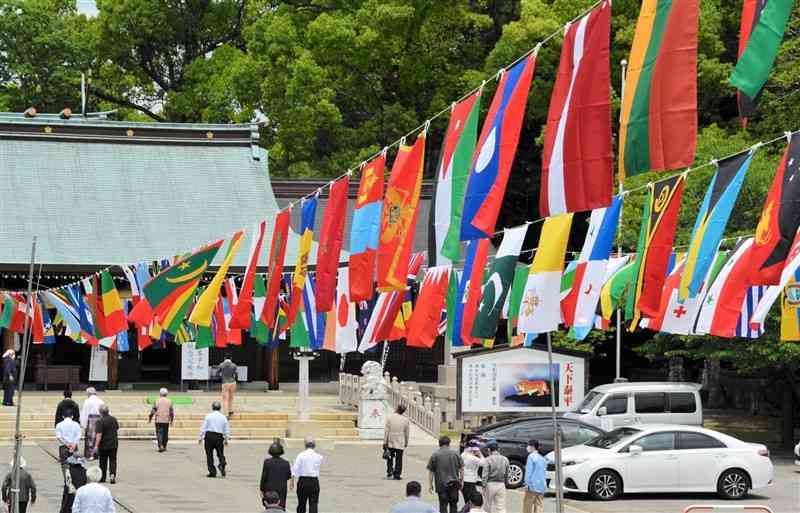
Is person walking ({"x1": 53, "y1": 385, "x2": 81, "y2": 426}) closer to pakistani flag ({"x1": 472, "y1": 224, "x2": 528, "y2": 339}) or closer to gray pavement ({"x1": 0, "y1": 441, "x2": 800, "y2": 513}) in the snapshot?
gray pavement ({"x1": 0, "y1": 441, "x2": 800, "y2": 513})

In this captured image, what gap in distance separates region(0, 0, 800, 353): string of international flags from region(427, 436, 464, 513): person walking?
1.82 meters

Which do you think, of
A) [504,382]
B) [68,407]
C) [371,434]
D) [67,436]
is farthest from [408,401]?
[67,436]

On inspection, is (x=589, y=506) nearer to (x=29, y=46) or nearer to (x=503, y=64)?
(x=503, y=64)

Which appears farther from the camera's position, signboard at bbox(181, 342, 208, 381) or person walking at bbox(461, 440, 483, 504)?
signboard at bbox(181, 342, 208, 381)

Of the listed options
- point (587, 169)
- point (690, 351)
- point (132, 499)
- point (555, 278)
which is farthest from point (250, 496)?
point (690, 351)

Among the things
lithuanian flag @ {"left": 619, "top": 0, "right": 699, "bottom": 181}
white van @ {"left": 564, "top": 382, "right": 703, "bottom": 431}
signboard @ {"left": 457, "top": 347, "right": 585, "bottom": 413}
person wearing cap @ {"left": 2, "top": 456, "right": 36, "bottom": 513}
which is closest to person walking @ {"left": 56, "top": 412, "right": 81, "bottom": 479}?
person wearing cap @ {"left": 2, "top": 456, "right": 36, "bottom": 513}

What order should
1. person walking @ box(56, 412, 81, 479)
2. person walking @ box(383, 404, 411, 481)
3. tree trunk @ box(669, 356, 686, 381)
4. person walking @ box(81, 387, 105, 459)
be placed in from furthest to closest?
tree trunk @ box(669, 356, 686, 381), person walking @ box(383, 404, 411, 481), person walking @ box(81, 387, 105, 459), person walking @ box(56, 412, 81, 479)

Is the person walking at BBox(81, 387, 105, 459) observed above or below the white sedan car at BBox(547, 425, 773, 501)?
above

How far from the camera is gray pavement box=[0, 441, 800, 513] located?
86.0ft

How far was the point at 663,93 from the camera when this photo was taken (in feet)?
49.0

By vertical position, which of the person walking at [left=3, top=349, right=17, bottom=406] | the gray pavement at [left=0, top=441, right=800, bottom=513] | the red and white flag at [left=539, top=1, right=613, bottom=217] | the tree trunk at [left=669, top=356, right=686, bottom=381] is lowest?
the gray pavement at [left=0, top=441, right=800, bottom=513]

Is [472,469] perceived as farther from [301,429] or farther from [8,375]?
[8,375]

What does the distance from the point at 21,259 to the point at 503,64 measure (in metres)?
19.0

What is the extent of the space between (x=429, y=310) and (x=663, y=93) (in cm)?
956
